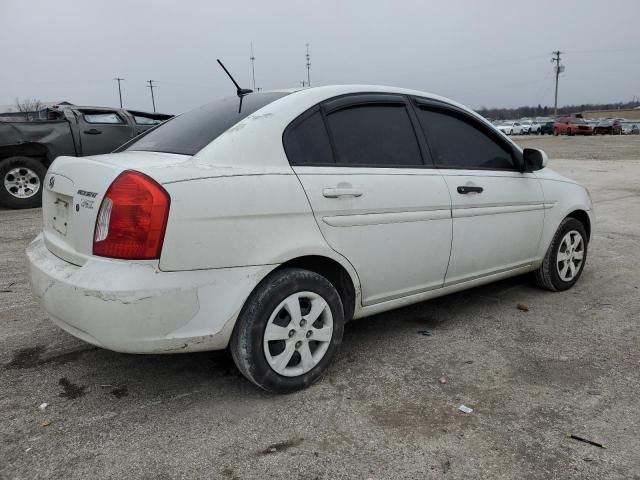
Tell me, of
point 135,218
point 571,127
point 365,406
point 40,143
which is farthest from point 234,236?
point 571,127

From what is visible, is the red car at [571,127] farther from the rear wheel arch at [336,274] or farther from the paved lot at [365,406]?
the rear wheel arch at [336,274]

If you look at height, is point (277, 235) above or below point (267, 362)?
above

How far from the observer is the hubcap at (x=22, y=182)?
29.3 ft

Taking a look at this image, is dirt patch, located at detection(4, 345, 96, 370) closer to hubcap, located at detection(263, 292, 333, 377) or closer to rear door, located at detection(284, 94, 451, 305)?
hubcap, located at detection(263, 292, 333, 377)

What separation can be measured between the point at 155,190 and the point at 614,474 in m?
2.26

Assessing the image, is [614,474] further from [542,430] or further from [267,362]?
[267,362]

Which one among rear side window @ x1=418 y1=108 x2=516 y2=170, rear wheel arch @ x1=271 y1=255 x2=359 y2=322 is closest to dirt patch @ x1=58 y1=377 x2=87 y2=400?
rear wheel arch @ x1=271 y1=255 x2=359 y2=322

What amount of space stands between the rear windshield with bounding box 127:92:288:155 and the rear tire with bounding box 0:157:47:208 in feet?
21.3

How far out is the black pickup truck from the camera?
8.88 metres

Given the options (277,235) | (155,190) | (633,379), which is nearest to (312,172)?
(277,235)

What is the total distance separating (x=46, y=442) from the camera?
96.7 inches

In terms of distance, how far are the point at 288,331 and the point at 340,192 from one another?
2.57 feet

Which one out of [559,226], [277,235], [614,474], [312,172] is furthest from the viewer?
[559,226]

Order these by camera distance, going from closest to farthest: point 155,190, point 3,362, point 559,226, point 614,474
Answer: point 614,474
point 155,190
point 3,362
point 559,226
